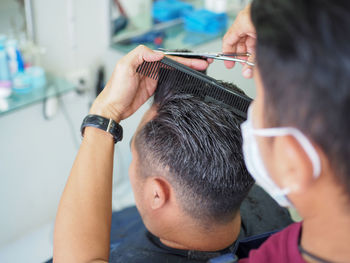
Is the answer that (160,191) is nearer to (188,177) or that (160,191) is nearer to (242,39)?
(188,177)

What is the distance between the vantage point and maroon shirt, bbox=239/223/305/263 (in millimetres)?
673

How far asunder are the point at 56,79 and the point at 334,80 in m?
1.67

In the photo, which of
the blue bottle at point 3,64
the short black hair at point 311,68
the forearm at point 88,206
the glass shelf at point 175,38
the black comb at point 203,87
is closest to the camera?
the short black hair at point 311,68

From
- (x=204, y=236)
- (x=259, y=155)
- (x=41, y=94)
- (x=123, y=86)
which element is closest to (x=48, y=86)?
(x=41, y=94)

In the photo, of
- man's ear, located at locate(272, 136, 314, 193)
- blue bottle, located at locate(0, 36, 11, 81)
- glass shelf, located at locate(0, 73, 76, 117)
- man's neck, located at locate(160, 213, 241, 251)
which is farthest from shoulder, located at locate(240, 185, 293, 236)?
blue bottle, located at locate(0, 36, 11, 81)

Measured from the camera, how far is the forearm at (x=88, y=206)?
87cm

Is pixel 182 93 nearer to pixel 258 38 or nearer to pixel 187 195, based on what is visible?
pixel 187 195

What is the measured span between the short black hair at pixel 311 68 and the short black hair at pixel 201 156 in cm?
46

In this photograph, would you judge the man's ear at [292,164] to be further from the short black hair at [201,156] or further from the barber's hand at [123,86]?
the barber's hand at [123,86]

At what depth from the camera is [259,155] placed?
629 mm

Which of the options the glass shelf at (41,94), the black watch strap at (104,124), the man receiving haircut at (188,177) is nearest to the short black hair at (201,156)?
the man receiving haircut at (188,177)

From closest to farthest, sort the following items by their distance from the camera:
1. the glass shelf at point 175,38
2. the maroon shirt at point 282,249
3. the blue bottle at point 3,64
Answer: the maroon shirt at point 282,249 < the blue bottle at point 3,64 < the glass shelf at point 175,38

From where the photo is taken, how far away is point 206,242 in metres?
1.08

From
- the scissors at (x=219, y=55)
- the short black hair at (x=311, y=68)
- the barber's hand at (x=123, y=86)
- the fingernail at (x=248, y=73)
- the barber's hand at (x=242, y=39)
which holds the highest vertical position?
the short black hair at (x=311, y=68)
